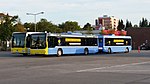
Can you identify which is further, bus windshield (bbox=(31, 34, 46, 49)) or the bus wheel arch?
the bus wheel arch

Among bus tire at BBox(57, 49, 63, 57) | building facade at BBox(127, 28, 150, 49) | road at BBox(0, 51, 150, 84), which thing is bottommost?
road at BBox(0, 51, 150, 84)

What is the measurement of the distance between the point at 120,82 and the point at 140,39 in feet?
269

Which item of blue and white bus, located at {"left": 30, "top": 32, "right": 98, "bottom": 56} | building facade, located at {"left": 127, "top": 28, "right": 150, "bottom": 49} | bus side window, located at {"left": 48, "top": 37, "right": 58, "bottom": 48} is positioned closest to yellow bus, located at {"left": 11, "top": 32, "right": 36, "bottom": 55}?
blue and white bus, located at {"left": 30, "top": 32, "right": 98, "bottom": 56}

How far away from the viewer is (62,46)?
1583 inches

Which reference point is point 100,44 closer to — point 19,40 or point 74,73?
point 19,40

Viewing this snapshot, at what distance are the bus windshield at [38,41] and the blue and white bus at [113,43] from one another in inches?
474

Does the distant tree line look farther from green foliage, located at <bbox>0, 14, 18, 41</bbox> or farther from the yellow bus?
the yellow bus

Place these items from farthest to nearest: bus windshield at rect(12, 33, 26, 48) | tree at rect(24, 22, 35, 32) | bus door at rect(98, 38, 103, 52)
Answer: tree at rect(24, 22, 35, 32)
bus door at rect(98, 38, 103, 52)
bus windshield at rect(12, 33, 26, 48)

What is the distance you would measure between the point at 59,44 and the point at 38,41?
2.41m

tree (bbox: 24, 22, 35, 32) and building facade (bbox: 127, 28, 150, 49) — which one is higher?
tree (bbox: 24, 22, 35, 32)

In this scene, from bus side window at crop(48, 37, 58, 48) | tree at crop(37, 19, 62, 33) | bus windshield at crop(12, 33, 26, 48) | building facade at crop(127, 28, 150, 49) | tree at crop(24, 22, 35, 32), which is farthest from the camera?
tree at crop(24, 22, 35, 32)

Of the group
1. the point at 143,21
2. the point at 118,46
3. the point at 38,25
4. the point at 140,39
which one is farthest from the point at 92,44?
the point at 143,21

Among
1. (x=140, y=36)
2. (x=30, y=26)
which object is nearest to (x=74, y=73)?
(x=140, y=36)

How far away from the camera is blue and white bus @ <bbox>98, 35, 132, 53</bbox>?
4916 cm
